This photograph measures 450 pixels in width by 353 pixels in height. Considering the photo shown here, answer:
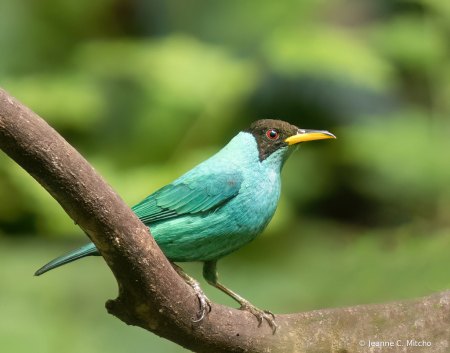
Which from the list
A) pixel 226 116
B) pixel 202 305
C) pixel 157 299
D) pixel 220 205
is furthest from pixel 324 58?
pixel 157 299

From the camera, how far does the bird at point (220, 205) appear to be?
253 centimetres

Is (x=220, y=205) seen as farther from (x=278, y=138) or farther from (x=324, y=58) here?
(x=324, y=58)

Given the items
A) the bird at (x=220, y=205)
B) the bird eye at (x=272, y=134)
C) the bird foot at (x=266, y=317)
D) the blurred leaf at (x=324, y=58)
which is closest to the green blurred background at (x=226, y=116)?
the blurred leaf at (x=324, y=58)

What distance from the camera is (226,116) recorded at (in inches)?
203

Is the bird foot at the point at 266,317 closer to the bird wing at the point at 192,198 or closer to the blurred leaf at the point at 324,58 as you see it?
the bird wing at the point at 192,198

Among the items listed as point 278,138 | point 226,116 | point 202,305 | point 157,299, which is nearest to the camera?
point 157,299

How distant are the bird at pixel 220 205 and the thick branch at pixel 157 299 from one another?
12 cm

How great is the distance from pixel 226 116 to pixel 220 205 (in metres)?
2.67

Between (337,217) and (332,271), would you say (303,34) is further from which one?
(332,271)

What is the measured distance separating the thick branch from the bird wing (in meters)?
0.49

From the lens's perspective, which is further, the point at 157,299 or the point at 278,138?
the point at 278,138

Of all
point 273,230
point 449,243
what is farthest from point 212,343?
point 273,230

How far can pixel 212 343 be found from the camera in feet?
7.97

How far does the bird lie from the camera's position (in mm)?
2531
